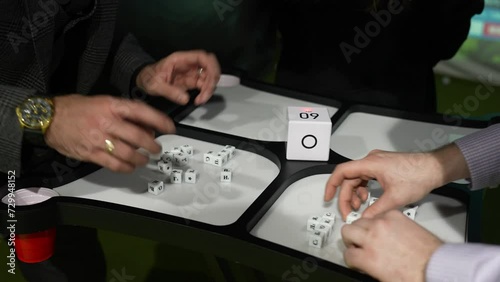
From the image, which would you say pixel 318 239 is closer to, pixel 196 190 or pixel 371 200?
pixel 371 200

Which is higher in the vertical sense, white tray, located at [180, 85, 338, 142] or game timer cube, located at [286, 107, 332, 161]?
game timer cube, located at [286, 107, 332, 161]

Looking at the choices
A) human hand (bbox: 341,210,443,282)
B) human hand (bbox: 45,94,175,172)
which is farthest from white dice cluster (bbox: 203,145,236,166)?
human hand (bbox: 341,210,443,282)

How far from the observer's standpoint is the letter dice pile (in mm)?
1350

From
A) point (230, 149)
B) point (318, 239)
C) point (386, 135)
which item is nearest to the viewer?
point (318, 239)

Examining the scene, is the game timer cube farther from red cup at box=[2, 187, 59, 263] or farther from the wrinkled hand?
red cup at box=[2, 187, 59, 263]

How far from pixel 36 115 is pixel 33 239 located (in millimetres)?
250

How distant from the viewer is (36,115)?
1.20 meters

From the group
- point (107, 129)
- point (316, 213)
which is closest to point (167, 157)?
point (107, 129)

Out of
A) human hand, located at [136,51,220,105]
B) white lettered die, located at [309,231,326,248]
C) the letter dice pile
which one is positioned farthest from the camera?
human hand, located at [136,51,220,105]

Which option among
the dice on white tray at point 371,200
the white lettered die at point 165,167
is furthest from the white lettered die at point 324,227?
the white lettered die at point 165,167

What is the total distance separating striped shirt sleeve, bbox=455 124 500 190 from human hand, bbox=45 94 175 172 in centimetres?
61

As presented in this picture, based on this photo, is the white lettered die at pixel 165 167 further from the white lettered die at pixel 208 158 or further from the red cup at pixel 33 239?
the red cup at pixel 33 239

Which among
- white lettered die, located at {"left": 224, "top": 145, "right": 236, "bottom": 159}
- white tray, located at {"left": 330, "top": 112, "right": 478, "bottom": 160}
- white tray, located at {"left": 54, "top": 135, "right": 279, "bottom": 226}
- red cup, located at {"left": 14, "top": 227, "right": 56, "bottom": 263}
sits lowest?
red cup, located at {"left": 14, "top": 227, "right": 56, "bottom": 263}

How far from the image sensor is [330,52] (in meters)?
2.20
